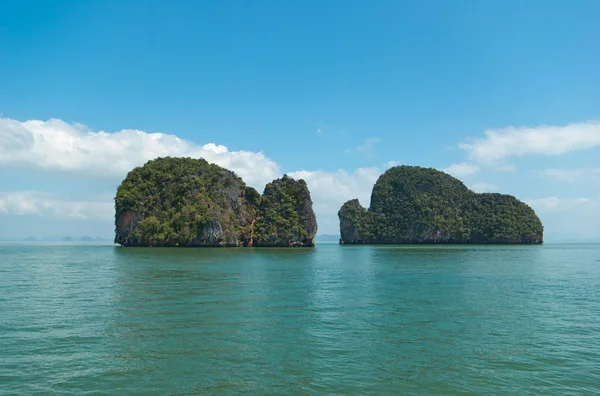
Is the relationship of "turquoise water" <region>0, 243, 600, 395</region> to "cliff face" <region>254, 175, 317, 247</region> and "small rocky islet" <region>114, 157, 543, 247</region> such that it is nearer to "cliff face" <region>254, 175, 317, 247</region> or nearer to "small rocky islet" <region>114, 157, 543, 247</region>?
"small rocky islet" <region>114, 157, 543, 247</region>

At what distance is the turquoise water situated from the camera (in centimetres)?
1070

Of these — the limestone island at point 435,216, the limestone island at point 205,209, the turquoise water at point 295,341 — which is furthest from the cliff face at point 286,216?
the turquoise water at point 295,341

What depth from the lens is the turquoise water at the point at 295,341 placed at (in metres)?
10.7

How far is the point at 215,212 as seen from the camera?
4112 inches

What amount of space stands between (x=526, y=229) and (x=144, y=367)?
18031 cm

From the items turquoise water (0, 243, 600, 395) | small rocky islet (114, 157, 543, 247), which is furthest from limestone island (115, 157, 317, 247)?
turquoise water (0, 243, 600, 395)

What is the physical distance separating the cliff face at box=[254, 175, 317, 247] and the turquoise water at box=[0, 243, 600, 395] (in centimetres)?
8668

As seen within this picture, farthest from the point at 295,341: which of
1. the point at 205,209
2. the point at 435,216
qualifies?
the point at 435,216

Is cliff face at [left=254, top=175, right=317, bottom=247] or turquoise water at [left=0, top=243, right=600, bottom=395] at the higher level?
cliff face at [left=254, top=175, right=317, bottom=247]

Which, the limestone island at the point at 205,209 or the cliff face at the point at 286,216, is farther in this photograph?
the cliff face at the point at 286,216

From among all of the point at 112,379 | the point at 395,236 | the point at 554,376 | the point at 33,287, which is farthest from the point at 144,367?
the point at 395,236

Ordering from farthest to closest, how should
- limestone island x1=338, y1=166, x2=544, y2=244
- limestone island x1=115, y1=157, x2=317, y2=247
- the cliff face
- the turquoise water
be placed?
limestone island x1=338, y1=166, x2=544, y2=244 → the cliff face → limestone island x1=115, y1=157, x2=317, y2=247 → the turquoise water

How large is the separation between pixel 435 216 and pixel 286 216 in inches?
3394

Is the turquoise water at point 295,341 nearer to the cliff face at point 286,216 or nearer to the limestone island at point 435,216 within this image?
the cliff face at point 286,216
